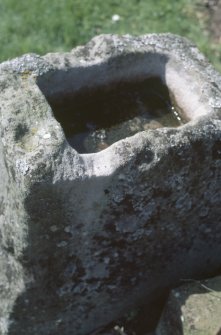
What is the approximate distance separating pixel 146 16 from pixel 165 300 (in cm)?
234

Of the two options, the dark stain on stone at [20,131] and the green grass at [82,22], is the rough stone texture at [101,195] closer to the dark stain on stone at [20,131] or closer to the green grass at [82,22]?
the dark stain on stone at [20,131]

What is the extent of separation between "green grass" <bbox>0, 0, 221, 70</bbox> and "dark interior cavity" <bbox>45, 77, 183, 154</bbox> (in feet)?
5.17

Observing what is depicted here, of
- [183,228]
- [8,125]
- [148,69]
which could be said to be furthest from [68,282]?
[148,69]

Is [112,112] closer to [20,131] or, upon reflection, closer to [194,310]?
Answer: [20,131]

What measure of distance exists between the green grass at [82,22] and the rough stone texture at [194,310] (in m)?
2.05

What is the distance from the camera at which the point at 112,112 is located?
2.89 metres

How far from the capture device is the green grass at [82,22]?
444cm

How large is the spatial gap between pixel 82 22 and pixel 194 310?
252 cm

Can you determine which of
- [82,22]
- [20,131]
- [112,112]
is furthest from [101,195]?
[82,22]

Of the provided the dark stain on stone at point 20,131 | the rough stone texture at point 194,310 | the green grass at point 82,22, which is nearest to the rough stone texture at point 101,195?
the dark stain on stone at point 20,131

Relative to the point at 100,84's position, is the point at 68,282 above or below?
below

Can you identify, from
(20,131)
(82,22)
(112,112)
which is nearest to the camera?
(20,131)

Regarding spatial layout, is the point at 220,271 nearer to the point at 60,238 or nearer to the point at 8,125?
the point at 60,238

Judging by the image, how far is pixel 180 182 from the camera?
2545 mm
